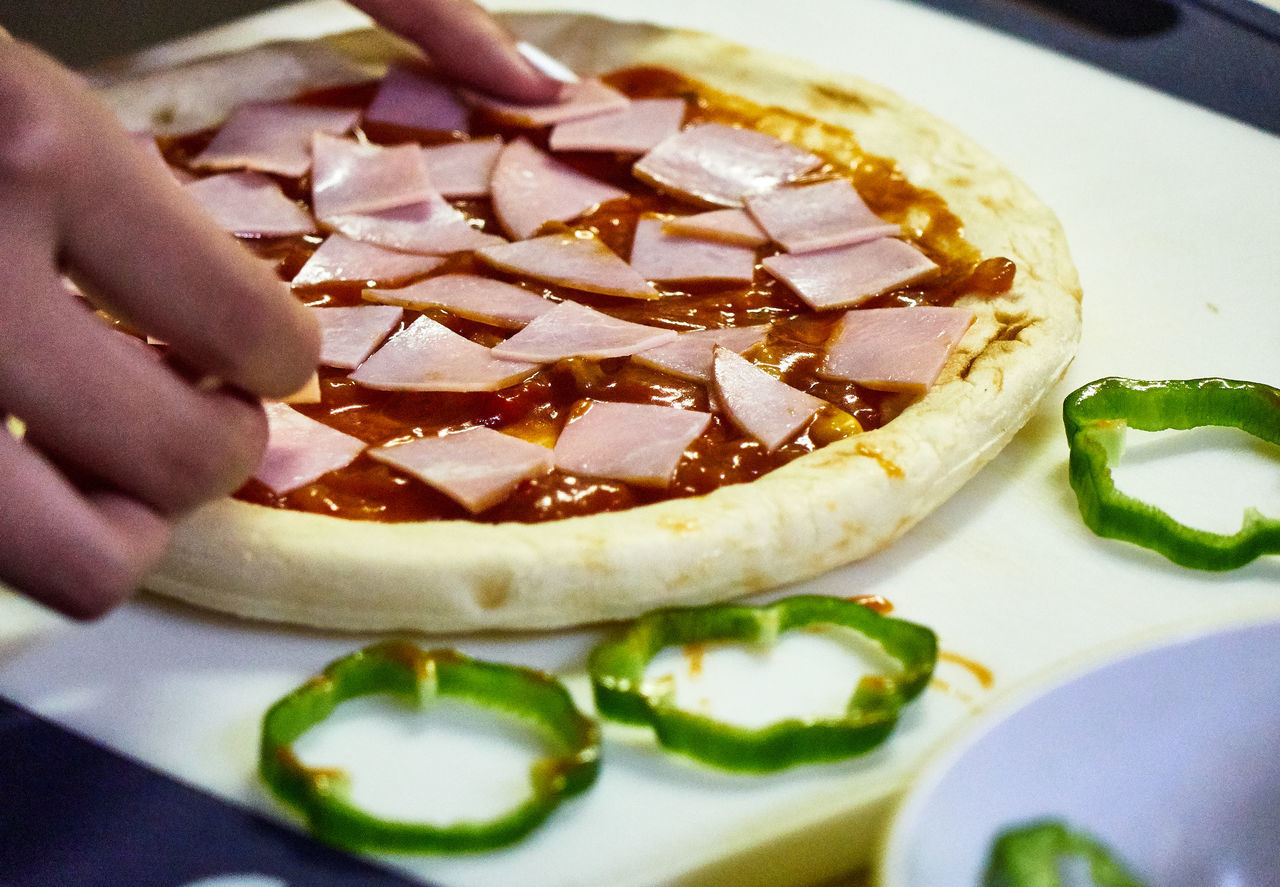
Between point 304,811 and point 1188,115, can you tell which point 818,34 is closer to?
point 1188,115

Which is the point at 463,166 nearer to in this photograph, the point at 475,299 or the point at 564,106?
the point at 564,106

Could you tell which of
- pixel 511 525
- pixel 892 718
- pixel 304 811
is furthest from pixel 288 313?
pixel 892 718

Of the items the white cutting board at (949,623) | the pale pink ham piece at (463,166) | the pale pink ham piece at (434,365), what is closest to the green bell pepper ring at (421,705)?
the white cutting board at (949,623)

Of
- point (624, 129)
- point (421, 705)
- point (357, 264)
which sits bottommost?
point (421, 705)

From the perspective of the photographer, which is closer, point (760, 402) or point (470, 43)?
point (760, 402)

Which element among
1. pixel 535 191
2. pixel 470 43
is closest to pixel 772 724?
pixel 535 191

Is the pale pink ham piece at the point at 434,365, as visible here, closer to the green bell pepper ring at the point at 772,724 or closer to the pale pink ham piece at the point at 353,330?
the pale pink ham piece at the point at 353,330
